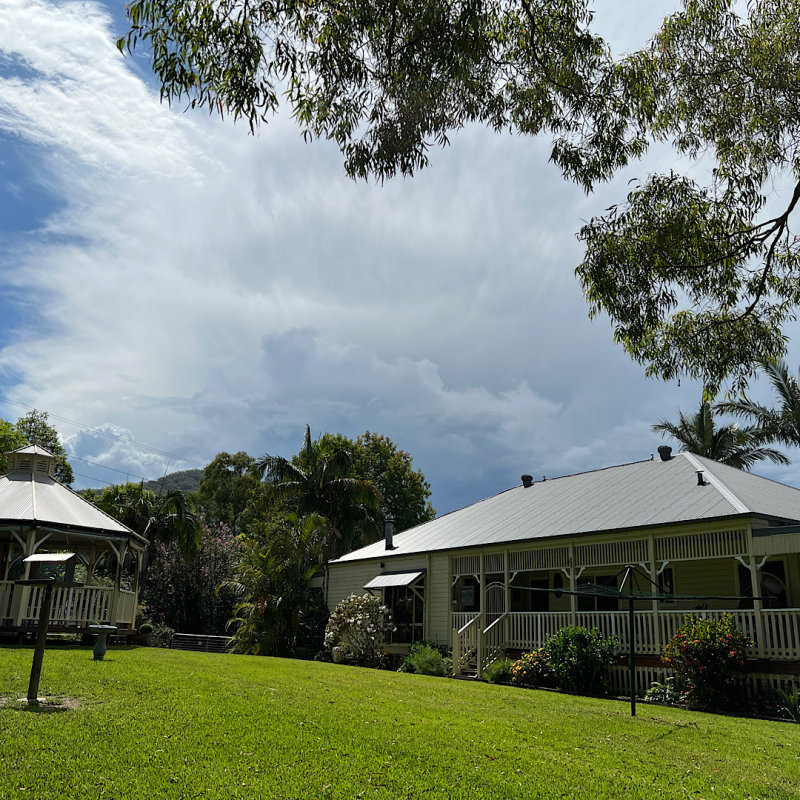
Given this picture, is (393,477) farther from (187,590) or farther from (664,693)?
(664,693)

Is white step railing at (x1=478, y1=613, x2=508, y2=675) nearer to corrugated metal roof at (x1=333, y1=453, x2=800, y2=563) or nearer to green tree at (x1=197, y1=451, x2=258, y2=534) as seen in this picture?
corrugated metal roof at (x1=333, y1=453, x2=800, y2=563)

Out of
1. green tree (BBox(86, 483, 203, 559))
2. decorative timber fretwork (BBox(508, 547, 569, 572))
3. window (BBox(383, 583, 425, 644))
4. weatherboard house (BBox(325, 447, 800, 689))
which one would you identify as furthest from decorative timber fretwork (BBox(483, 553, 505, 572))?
green tree (BBox(86, 483, 203, 559))

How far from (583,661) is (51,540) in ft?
53.3

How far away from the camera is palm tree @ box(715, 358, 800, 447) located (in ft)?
101

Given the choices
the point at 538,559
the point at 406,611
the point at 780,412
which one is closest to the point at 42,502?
the point at 406,611

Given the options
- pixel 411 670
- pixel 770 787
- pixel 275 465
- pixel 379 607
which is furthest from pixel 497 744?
pixel 275 465

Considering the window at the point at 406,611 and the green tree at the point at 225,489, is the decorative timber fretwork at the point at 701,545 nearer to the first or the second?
the window at the point at 406,611

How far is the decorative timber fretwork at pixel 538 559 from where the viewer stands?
63.8ft

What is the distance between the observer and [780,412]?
107 ft

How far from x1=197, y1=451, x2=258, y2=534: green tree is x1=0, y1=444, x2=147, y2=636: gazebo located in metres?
29.9

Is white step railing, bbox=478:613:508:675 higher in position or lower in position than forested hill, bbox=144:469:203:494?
lower

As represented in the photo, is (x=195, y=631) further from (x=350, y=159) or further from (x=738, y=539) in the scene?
(x=350, y=159)

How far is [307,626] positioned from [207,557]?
11.4m

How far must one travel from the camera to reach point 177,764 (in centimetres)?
658
